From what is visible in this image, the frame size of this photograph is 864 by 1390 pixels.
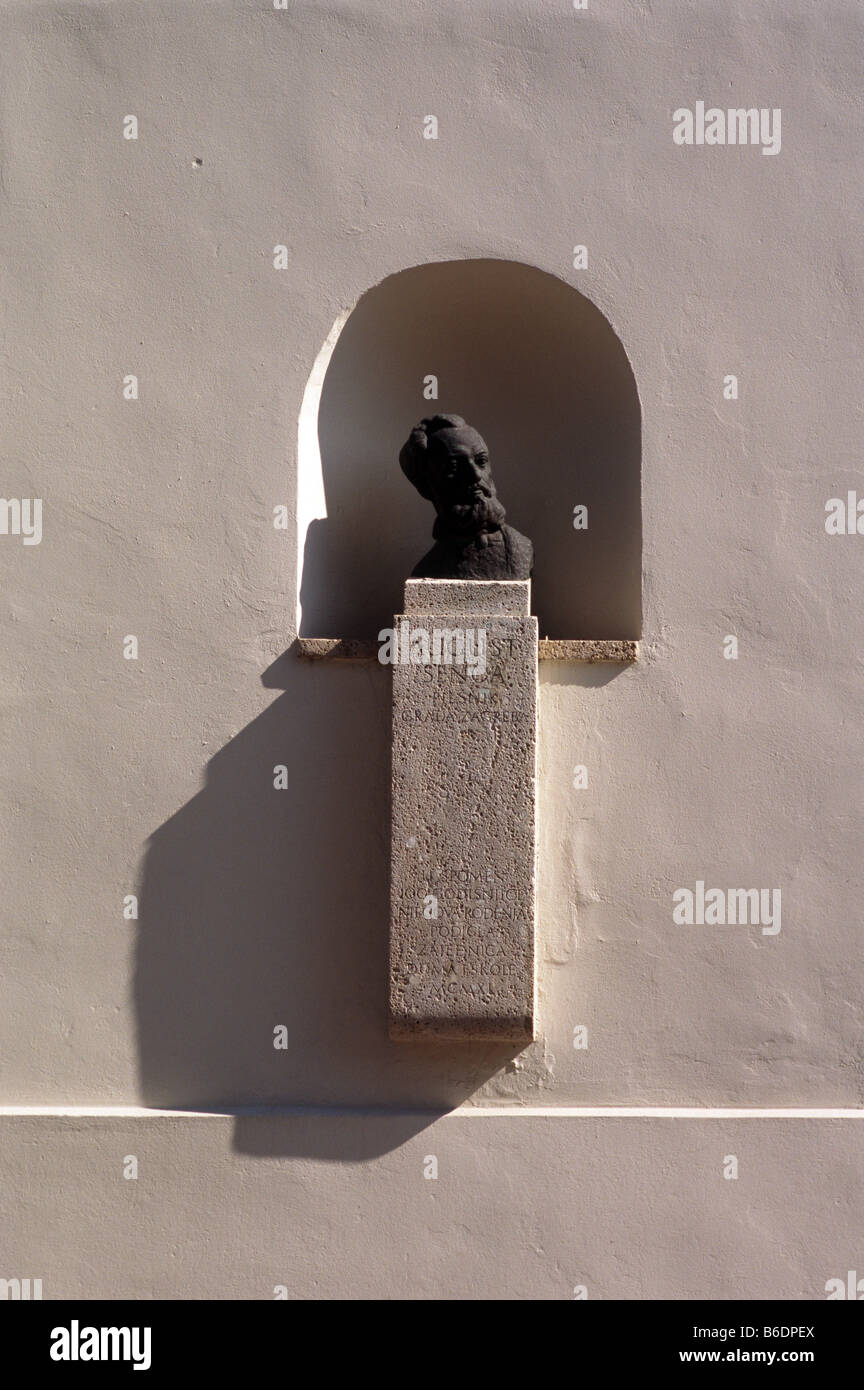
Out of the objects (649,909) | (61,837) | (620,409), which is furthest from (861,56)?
(61,837)

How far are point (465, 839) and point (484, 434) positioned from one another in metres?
1.71

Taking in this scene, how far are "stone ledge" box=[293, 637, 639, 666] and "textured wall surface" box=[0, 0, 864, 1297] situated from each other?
64 mm

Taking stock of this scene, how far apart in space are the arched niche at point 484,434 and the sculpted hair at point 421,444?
0.37 meters

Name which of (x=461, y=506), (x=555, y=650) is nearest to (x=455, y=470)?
(x=461, y=506)

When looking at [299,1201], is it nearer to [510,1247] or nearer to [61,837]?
[510,1247]

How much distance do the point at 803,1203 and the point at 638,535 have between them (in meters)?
2.24

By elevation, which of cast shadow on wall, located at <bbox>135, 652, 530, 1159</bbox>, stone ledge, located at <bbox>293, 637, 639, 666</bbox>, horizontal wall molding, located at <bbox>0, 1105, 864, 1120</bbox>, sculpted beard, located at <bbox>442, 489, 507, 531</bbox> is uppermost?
sculpted beard, located at <bbox>442, 489, 507, 531</bbox>

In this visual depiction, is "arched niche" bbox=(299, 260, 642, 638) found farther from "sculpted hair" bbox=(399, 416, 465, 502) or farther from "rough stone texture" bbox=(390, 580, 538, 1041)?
"rough stone texture" bbox=(390, 580, 538, 1041)

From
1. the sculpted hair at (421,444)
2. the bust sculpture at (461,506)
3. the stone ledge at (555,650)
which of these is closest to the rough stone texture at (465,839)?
the stone ledge at (555,650)

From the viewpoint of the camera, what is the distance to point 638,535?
5.12m

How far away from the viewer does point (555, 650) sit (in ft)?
16.0

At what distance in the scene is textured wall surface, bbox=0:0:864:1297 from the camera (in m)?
4.82

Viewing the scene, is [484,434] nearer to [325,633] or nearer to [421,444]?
[421,444]

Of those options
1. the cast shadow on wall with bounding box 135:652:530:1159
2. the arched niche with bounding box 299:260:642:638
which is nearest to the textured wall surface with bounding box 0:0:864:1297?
the cast shadow on wall with bounding box 135:652:530:1159
